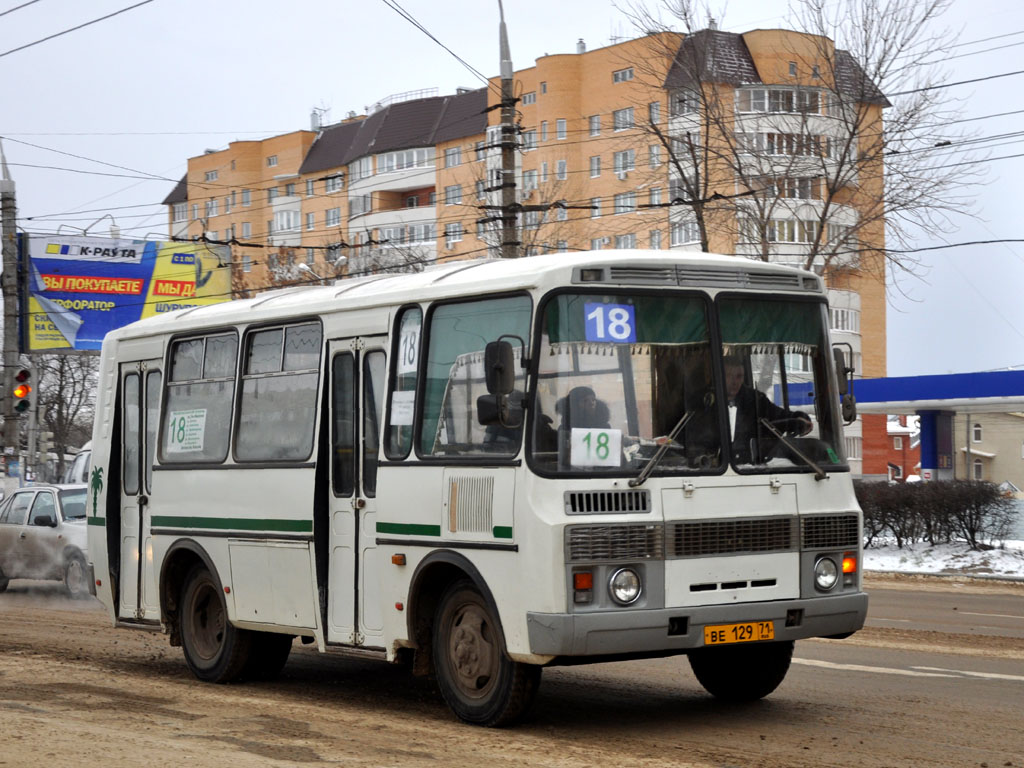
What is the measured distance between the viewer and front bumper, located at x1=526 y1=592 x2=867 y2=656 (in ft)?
27.8

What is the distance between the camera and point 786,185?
113ft

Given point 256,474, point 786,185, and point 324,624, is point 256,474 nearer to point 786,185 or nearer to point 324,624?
Answer: point 324,624

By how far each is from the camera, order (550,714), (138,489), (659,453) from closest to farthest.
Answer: (659,453), (550,714), (138,489)

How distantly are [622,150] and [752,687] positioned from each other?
6431 centimetres

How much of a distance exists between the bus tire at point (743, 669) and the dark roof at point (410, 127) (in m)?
73.1

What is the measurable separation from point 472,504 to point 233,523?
315 cm

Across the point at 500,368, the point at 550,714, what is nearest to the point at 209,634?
the point at 550,714

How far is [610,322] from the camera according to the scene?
8961 millimetres

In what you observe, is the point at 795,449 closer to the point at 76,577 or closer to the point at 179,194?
the point at 76,577

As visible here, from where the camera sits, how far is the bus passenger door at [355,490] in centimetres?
1022

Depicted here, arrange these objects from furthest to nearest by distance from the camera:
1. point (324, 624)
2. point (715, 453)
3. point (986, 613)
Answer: point (986, 613)
point (324, 624)
point (715, 453)

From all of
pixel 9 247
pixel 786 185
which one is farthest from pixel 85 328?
pixel 786 185

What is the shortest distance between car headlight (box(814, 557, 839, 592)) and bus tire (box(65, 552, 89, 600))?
13702 mm

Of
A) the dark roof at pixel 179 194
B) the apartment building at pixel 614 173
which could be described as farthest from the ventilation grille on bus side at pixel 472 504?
the dark roof at pixel 179 194
